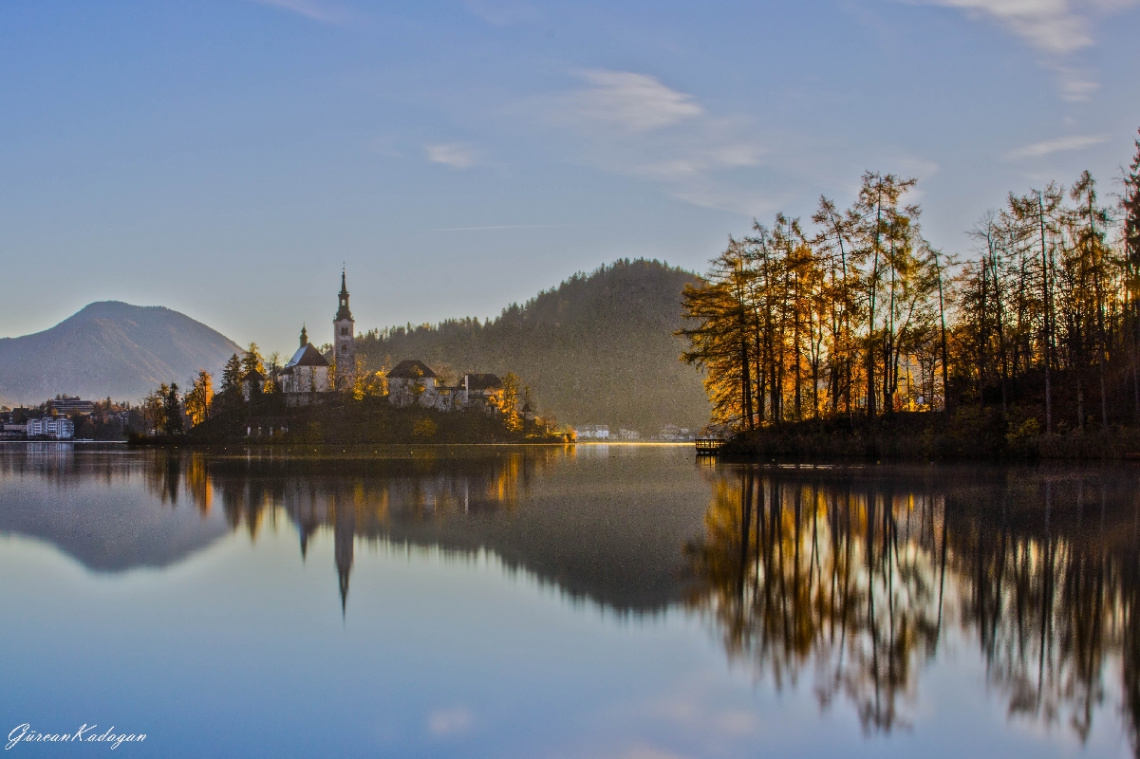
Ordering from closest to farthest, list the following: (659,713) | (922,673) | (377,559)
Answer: (659,713), (922,673), (377,559)

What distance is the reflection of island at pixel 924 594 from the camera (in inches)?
337

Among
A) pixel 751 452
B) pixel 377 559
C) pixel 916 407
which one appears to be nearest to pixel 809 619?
pixel 377 559

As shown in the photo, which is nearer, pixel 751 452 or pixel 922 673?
pixel 922 673

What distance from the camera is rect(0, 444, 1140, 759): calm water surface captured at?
7562 millimetres

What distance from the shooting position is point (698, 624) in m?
10.8

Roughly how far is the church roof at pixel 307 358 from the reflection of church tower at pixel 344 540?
154 m

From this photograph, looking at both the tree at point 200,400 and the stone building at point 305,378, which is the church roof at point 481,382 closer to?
the stone building at point 305,378

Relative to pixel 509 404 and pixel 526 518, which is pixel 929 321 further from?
pixel 509 404

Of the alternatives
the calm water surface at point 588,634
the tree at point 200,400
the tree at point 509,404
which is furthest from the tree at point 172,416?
the calm water surface at point 588,634

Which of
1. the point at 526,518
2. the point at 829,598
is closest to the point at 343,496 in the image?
the point at 526,518

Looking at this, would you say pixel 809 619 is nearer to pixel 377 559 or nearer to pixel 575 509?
pixel 377 559

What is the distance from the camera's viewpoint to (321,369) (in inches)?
6919

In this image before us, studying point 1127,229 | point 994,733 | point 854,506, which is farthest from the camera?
point 1127,229

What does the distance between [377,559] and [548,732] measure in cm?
893
